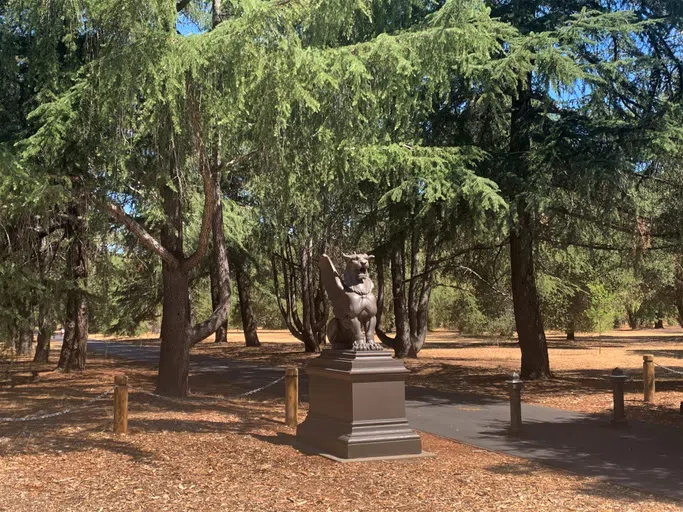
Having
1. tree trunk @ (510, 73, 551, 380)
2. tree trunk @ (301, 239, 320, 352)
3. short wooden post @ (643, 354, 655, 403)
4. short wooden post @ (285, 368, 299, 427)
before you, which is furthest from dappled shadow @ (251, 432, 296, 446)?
tree trunk @ (301, 239, 320, 352)

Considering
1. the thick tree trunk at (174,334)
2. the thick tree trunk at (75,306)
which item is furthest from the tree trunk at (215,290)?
the thick tree trunk at (174,334)

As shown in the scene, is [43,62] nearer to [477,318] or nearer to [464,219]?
[464,219]

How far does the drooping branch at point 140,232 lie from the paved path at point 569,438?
414cm

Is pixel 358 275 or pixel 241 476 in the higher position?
pixel 358 275

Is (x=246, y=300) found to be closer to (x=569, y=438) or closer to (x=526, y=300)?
(x=526, y=300)

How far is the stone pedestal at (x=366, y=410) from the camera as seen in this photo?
901 centimetres

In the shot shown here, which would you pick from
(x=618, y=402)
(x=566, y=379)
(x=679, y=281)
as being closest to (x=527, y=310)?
(x=566, y=379)

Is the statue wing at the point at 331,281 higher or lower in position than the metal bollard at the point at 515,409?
higher

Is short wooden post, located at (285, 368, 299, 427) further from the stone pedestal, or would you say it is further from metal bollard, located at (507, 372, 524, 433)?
metal bollard, located at (507, 372, 524, 433)

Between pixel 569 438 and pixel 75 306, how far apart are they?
1504cm

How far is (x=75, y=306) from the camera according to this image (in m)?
21.1

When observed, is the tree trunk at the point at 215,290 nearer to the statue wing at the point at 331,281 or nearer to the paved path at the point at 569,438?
the paved path at the point at 569,438

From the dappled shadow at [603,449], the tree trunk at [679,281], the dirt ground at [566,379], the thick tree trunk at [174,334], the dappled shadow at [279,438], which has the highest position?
the tree trunk at [679,281]

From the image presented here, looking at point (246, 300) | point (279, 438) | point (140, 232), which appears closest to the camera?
point (279, 438)
